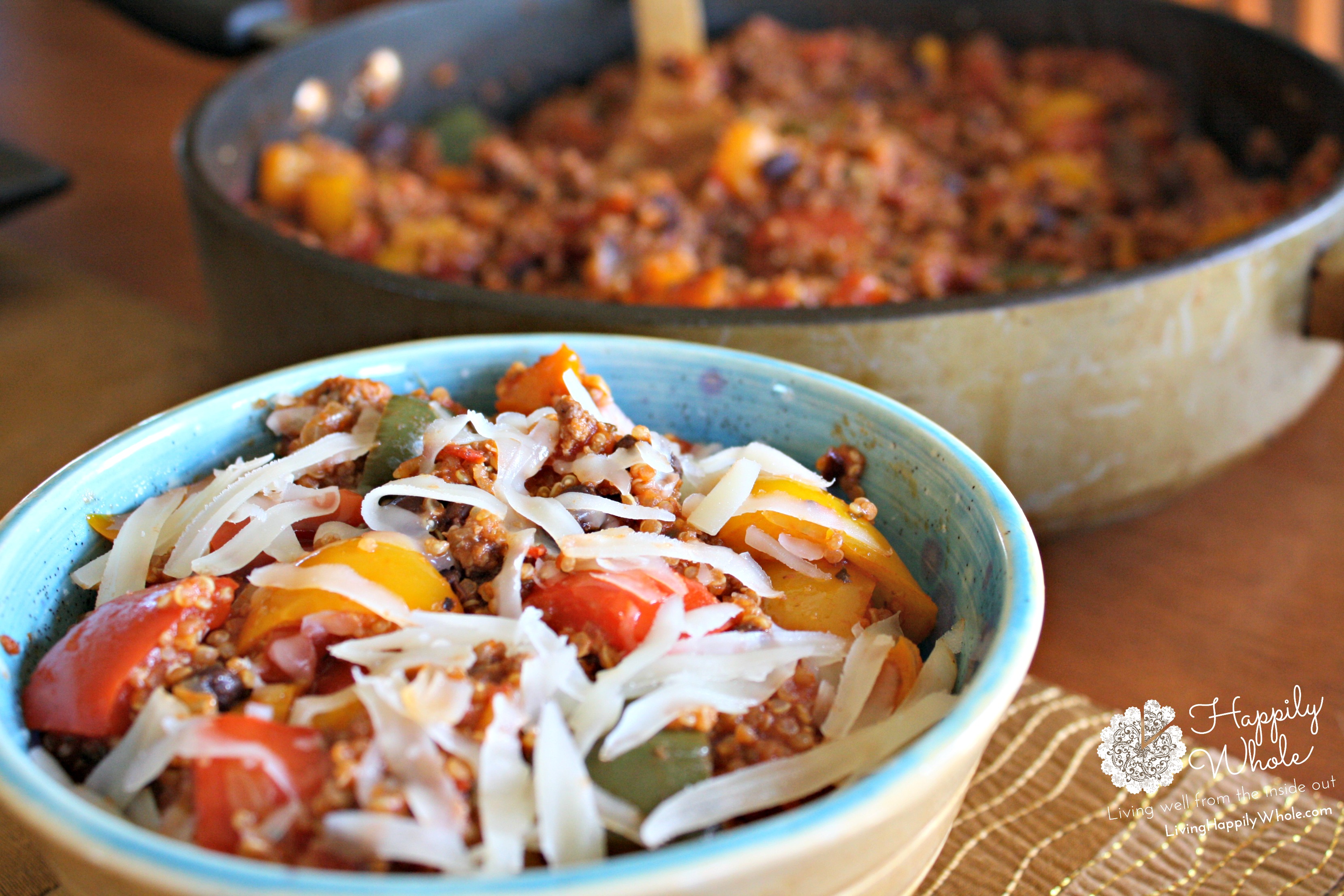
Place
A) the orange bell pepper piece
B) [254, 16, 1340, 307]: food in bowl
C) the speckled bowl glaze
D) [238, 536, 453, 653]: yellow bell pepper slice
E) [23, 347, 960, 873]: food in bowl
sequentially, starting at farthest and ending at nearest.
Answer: [254, 16, 1340, 307]: food in bowl → the orange bell pepper piece → [238, 536, 453, 653]: yellow bell pepper slice → [23, 347, 960, 873]: food in bowl → the speckled bowl glaze

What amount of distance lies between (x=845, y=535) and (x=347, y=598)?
35 cm

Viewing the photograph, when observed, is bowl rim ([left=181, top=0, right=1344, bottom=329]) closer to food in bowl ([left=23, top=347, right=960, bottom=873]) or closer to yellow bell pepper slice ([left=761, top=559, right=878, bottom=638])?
food in bowl ([left=23, top=347, right=960, bottom=873])

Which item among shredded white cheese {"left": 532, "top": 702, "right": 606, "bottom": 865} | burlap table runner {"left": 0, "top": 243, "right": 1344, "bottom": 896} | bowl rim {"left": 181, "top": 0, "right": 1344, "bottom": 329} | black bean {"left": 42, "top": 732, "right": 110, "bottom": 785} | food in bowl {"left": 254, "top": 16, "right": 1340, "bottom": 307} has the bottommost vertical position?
burlap table runner {"left": 0, "top": 243, "right": 1344, "bottom": 896}

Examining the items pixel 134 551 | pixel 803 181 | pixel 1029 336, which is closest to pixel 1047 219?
pixel 803 181

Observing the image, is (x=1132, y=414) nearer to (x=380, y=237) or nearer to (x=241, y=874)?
(x=241, y=874)

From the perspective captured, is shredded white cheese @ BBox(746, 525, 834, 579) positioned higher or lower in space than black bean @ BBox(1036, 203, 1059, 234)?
higher

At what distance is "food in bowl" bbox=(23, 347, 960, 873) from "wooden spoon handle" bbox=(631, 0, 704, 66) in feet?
4.80

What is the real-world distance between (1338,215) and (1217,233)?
19.7 inches

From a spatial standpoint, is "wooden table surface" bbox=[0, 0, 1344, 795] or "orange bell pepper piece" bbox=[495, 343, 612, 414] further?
"wooden table surface" bbox=[0, 0, 1344, 795]

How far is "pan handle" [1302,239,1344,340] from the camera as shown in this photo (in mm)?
1187

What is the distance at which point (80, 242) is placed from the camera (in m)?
2.16

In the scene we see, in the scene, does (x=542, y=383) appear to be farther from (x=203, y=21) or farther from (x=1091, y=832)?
(x=203, y=21)

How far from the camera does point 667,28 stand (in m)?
2.21

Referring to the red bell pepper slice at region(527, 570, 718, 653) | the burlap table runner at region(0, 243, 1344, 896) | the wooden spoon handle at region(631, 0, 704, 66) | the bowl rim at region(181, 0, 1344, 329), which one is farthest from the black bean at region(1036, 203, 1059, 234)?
the red bell pepper slice at region(527, 570, 718, 653)
